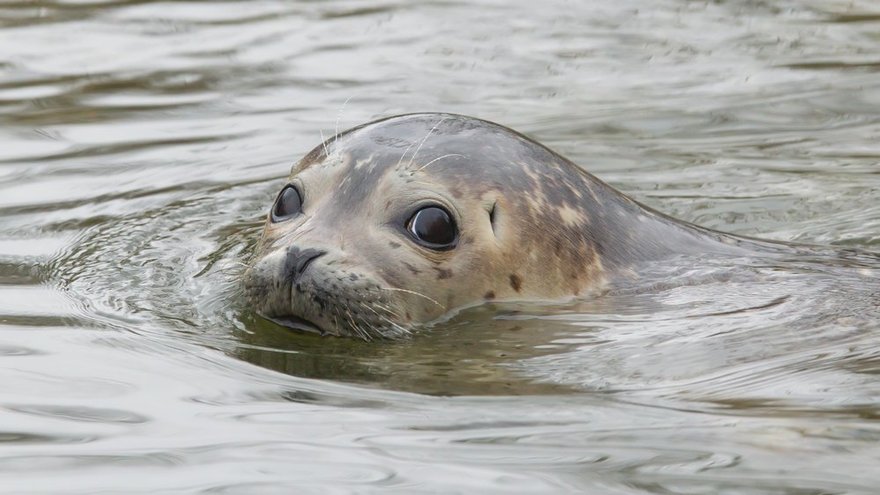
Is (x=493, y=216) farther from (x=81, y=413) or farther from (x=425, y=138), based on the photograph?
(x=81, y=413)

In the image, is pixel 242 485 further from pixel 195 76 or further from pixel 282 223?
pixel 195 76

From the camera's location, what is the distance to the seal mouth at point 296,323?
199 inches

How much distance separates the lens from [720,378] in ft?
15.2

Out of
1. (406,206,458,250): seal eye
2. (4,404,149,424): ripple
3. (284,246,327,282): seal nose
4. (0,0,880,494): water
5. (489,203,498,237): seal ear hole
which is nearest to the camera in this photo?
(0,0,880,494): water

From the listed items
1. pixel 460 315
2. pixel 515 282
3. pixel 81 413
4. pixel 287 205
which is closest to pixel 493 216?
pixel 515 282

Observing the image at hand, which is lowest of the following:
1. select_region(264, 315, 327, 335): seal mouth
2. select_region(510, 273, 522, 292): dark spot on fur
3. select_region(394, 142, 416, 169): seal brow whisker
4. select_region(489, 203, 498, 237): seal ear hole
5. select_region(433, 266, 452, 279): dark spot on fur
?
select_region(264, 315, 327, 335): seal mouth

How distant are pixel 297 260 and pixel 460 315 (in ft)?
2.08

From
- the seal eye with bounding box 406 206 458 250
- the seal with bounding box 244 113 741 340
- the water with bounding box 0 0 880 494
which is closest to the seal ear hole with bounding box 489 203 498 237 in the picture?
the seal with bounding box 244 113 741 340

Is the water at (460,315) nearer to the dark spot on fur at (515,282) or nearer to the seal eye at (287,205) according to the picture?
the dark spot on fur at (515,282)

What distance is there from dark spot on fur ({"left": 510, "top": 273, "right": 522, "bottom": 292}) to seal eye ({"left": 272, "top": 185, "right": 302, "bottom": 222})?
0.72 metres

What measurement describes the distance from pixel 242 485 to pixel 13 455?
0.61m

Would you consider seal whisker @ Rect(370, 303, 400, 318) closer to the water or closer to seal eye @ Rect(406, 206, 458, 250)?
the water

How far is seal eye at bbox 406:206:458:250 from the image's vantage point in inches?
207

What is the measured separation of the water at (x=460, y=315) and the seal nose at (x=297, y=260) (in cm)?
23
